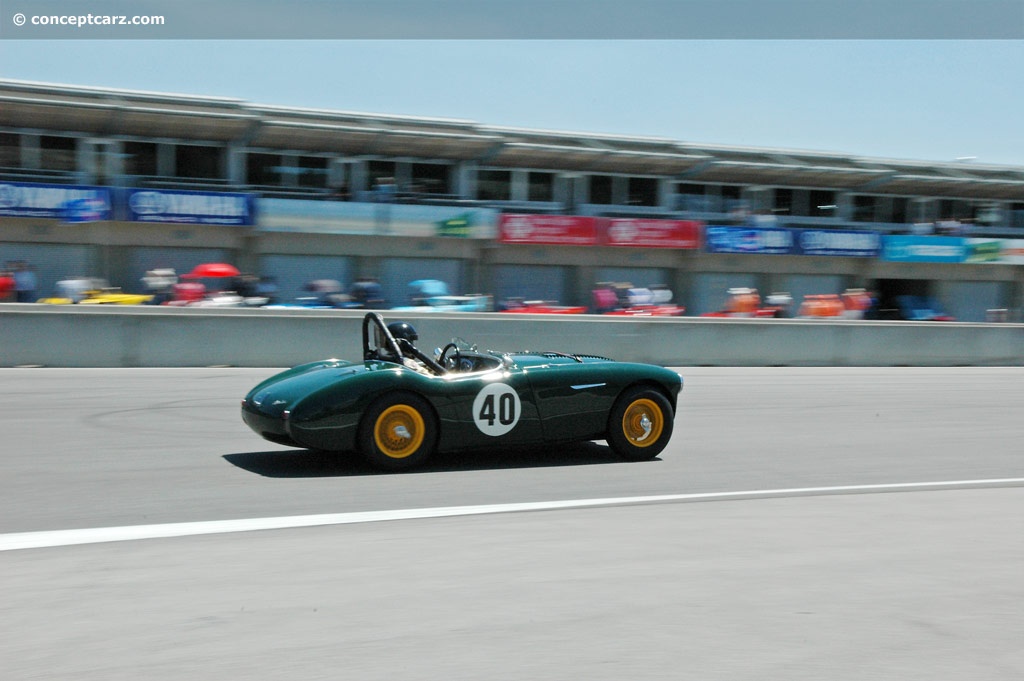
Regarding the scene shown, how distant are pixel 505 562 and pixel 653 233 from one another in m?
26.7

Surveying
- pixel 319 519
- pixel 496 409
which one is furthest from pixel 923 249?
pixel 319 519

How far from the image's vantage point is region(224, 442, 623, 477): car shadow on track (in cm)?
711

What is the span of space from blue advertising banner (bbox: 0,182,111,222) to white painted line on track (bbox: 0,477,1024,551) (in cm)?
1996

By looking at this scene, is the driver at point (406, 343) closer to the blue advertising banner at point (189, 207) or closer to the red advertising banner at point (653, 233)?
the blue advertising banner at point (189, 207)

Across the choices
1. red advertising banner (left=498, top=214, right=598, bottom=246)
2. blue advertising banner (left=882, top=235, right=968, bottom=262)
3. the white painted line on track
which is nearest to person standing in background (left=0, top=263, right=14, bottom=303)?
red advertising banner (left=498, top=214, right=598, bottom=246)

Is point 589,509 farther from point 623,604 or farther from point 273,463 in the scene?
point 273,463

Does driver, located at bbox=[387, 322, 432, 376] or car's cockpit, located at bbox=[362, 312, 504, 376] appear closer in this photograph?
car's cockpit, located at bbox=[362, 312, 504, 376]

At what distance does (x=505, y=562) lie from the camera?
4.75m

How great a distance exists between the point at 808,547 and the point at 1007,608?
42.4 inches

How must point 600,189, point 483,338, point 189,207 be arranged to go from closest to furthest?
point 483,338 < point 189,207 < point 600,189

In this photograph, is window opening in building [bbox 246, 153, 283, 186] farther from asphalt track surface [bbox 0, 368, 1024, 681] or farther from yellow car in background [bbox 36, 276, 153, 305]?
asphalt track surface [bbox 0, 368, 1024, 681]

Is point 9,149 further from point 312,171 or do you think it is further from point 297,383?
point 297,383

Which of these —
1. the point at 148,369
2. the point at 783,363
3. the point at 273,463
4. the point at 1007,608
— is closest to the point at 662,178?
the point at 783,363

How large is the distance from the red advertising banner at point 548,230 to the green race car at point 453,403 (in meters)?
20.7
